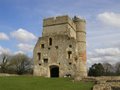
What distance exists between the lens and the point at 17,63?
231 ft

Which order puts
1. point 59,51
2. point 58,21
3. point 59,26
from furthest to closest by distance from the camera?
1. point 58,21
2. point 59,26
3. point 59,51

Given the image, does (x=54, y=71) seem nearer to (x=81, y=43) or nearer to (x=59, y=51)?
→ (x=59, y=51)

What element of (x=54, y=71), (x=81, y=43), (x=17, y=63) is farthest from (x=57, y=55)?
(x=17, y=63)

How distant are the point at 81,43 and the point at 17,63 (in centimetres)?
3141

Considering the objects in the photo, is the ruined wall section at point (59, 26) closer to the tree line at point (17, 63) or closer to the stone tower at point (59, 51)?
the stone tower at point (59, 51)

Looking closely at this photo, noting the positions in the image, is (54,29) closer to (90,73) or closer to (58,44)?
(58,44)

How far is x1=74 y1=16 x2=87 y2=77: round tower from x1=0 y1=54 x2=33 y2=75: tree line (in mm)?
27505

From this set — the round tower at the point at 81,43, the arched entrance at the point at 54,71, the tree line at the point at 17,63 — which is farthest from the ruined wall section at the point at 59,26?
the tree line at the point at 17,63

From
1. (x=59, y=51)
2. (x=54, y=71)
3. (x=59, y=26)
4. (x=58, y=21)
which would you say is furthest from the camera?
(x=58, y=21)

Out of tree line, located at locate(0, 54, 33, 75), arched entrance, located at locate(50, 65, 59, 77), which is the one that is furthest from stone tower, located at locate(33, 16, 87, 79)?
tree line, located at locate(0, 54, 33, 75)

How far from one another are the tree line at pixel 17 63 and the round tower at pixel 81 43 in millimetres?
27505

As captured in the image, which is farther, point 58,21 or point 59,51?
point 58,21

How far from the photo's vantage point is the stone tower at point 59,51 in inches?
1533

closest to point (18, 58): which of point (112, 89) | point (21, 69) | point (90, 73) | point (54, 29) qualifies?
point (21, 69)
